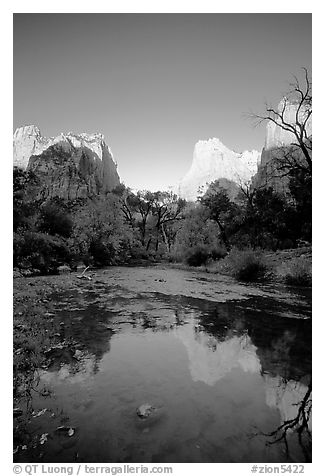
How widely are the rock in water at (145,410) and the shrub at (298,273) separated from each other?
1170cm

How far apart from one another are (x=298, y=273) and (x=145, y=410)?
1204 cm

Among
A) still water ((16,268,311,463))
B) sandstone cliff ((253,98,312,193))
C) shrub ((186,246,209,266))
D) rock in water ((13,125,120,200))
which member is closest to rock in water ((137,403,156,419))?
still water ((16,268,311,463))

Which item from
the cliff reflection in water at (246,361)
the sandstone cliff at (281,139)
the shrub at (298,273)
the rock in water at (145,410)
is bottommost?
the cliff reflection in water at (246,361)

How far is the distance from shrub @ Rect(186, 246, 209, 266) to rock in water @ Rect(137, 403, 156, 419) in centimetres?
2342

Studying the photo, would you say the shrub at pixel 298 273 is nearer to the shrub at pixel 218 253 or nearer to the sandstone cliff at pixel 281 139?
the sandstone cliff at pixel 281 139

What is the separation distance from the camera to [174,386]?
4.17 meters

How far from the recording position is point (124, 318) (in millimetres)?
7906

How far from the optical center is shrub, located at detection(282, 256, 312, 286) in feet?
44.1

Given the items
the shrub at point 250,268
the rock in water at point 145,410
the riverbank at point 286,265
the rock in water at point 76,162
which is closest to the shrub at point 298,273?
the riverbank at point 286,265

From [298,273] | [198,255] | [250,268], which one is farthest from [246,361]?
[198,255]

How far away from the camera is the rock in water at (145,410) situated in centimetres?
342

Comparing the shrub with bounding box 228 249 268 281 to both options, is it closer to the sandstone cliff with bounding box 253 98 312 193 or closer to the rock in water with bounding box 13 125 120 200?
the sandstone cliff with bounding box 253 98 312 193
